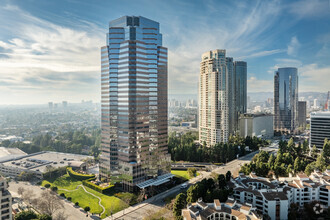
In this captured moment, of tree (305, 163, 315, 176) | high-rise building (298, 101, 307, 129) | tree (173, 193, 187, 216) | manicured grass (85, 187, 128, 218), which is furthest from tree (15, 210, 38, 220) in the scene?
high-rise building (298, 101, 307, 129)

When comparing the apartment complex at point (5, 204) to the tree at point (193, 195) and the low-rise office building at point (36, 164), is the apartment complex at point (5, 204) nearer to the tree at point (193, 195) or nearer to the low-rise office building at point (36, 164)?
the tree at point (193, 195)

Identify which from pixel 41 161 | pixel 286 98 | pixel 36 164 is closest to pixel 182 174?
pixel 36 164

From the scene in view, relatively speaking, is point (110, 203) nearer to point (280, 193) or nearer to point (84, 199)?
point (84, 199)

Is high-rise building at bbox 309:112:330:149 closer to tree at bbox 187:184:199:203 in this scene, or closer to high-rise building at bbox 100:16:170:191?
high-rise building at bbox 100:16:170:191

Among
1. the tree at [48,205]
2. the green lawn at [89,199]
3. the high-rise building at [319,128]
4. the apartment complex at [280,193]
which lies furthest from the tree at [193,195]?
the high-rise building at [319,128]

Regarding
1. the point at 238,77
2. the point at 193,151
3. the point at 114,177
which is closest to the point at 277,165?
the point at 193,151

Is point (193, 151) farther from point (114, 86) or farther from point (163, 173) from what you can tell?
point (114, 86)
